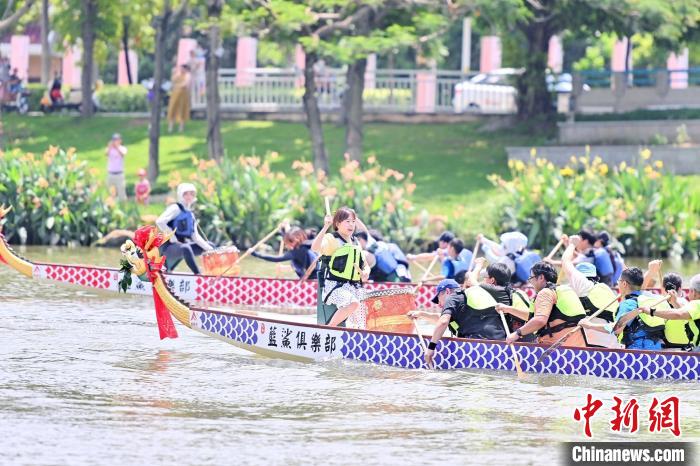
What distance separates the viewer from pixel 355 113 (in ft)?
133

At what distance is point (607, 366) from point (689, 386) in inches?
32.9

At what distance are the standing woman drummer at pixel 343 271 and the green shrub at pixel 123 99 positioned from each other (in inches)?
1284

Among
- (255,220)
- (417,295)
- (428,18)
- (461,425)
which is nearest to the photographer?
(461,425)

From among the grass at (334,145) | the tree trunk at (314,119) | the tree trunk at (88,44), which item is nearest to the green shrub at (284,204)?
the grass at (334,145)

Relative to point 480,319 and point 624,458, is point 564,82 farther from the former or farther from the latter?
point 624,458

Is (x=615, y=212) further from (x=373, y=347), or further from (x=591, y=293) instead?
(x=373, y=347)

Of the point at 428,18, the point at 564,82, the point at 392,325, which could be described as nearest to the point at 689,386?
the point at 392,325

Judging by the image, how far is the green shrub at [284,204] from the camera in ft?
104

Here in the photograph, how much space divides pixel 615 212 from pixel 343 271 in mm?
13839

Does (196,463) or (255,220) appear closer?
(196,463)

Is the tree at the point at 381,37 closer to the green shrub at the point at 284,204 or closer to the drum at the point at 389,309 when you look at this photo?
the green shrub at the point at 284,204

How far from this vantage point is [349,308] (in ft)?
61.8

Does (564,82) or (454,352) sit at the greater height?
(564,82)

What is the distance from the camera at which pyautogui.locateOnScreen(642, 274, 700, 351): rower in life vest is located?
679 inches
